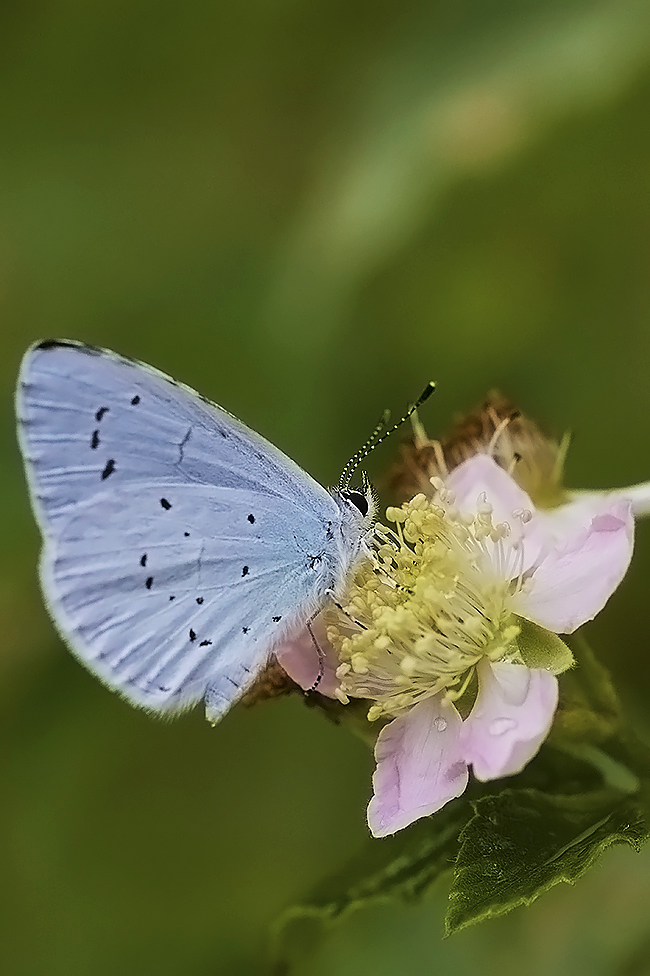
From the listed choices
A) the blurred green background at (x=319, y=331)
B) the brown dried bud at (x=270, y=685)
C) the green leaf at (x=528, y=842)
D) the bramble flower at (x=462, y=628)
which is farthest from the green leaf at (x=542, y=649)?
the blurred green background at (x=319, y=331)

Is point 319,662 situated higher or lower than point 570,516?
lower

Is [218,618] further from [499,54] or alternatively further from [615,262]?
[499,54]

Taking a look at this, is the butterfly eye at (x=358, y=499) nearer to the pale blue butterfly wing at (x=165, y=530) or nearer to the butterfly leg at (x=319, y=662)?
the pale blue butterfly wing at (x=165, y=530)

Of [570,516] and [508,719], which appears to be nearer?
[508,719]

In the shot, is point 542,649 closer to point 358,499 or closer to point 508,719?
point 508,719

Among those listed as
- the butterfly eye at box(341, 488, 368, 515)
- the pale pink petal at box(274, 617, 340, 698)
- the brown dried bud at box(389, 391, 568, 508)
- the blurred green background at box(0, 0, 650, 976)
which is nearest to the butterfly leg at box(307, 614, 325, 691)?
the pale pink petal at box(274, 617, 340, 698)

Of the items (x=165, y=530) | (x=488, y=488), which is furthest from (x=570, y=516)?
(x=165, y=530)

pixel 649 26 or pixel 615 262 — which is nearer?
pixel 649 26

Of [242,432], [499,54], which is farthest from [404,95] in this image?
[242,432]
